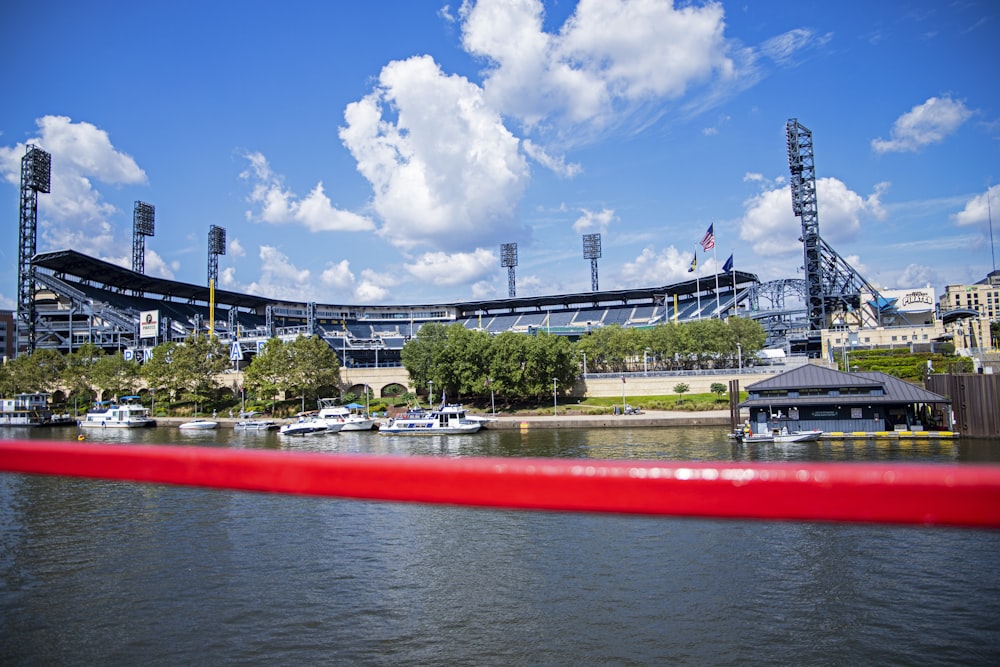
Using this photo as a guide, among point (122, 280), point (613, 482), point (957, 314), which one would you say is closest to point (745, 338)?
point (957, 314)

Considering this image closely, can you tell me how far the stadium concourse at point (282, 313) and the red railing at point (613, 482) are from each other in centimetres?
8749

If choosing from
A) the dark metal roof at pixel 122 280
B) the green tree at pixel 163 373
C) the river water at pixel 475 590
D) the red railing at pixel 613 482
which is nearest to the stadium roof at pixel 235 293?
the dark metal roof at pixel 122 280

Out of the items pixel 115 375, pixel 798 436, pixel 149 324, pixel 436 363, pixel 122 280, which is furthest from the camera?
pixel 122 280

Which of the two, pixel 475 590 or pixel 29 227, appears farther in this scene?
pixel 29 227

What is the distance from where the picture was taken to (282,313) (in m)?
121

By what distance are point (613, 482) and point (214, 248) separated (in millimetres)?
123632

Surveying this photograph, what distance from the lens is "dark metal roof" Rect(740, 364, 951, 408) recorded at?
38938mm

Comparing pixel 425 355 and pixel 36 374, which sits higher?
pixel 425 355

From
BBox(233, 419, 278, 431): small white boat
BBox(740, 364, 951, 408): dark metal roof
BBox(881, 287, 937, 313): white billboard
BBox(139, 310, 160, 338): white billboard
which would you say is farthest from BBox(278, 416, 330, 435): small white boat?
BBox(881, 287, 937, 313): white billboard

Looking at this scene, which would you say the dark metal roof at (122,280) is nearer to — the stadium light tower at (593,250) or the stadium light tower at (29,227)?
the stadium light tower at (29,227)

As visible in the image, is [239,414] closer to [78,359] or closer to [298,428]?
[298,428]

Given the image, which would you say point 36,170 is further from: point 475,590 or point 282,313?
point 475,590

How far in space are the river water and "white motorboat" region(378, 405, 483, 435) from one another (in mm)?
30548

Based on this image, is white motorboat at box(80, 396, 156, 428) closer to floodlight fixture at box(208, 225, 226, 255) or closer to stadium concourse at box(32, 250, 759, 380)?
stadium concourse at box(32, 250, 759, 380)
